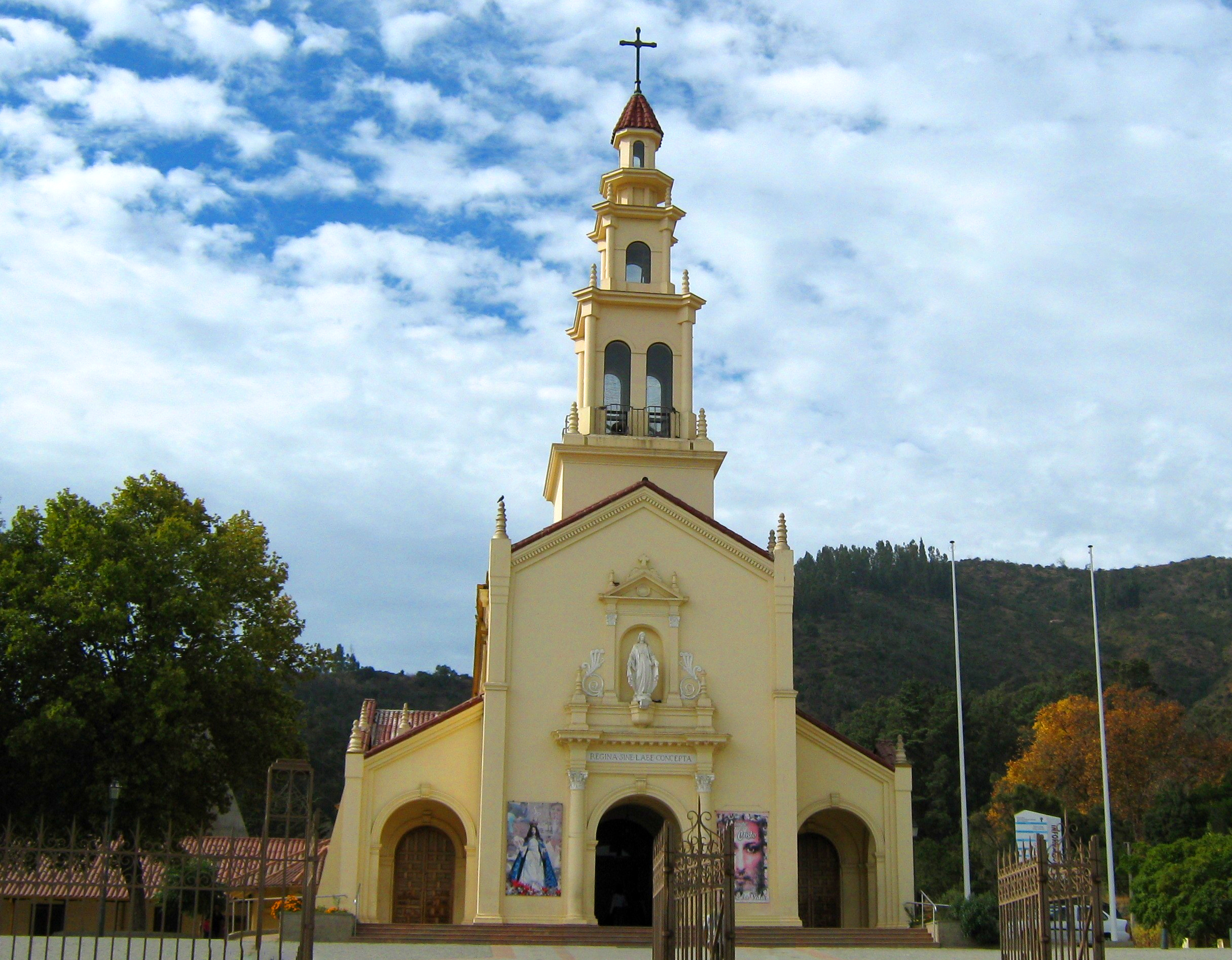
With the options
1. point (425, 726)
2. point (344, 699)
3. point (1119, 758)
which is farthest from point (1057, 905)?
point (344, 699)

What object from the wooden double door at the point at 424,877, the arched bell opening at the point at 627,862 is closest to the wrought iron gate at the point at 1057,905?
the arched bell opening at the point at 627,862

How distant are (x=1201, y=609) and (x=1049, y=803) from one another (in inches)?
2293

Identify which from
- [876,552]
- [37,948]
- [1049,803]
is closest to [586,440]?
[37,948]

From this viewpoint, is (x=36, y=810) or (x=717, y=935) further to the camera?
(x=36, y=810)

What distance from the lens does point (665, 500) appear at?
3644 cm

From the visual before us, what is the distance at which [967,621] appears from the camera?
384 feet

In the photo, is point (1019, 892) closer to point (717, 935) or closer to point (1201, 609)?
point (717, 935)

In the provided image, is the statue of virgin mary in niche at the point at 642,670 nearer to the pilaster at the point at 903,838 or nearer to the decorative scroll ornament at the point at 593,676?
the decorative scroll ornament at the point at 593,676

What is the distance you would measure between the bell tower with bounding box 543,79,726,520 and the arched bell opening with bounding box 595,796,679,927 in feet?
28.2

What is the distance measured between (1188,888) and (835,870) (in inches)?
425

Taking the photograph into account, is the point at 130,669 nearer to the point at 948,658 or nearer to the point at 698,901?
the point at 698,901

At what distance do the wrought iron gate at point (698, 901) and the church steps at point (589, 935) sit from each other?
16487 millimetres

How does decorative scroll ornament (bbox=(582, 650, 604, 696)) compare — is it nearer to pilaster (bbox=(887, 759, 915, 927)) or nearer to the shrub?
pilaster (bbox=(887, 759, 915, 927))

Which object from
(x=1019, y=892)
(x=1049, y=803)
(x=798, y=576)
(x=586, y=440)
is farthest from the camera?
(x=798, y=576)
